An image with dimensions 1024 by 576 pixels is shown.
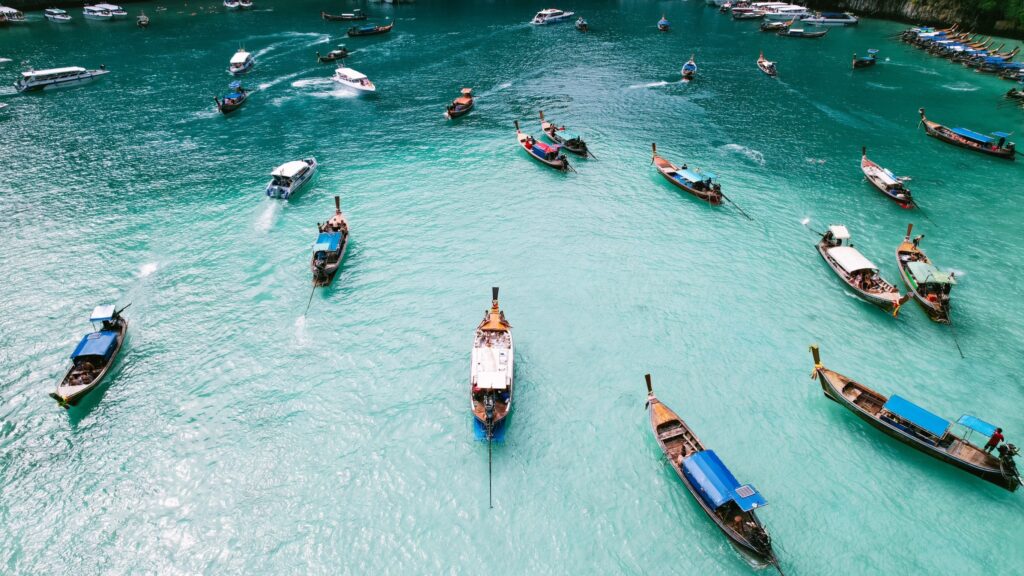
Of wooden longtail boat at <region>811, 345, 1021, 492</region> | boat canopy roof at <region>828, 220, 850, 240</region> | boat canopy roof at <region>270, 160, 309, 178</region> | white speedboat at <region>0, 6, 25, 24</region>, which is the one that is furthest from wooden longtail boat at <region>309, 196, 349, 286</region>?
white speedboat at <region>0, 6, 25, 24</region>

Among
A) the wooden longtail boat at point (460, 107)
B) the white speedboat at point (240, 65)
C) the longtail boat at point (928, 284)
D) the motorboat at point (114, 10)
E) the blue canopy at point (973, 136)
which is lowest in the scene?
the longtail boat at point (928, 284)

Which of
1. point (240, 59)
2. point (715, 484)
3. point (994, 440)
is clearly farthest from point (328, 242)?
point (240, 59)

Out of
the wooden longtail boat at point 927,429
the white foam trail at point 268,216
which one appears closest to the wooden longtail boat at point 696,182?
the wooden longtail boat at point 927,429

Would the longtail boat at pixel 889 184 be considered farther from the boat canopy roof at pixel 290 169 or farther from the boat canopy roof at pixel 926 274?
the boat canopy roof at pixel 290 169

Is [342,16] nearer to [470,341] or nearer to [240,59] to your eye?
[240,59]

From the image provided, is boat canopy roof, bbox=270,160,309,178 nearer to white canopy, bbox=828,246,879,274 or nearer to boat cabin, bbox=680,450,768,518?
boat cabin, bbox=680,450,768,518

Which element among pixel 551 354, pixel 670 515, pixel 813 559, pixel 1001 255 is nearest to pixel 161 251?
pixel 551 354
